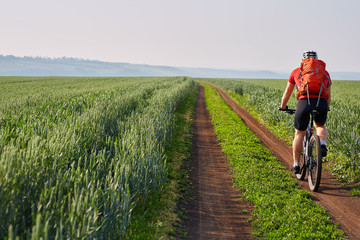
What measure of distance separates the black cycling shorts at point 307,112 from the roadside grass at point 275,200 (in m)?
1.52

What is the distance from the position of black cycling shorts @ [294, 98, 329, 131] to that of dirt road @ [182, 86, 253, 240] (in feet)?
7.03

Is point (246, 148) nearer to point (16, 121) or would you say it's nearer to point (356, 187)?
point (356, 187)

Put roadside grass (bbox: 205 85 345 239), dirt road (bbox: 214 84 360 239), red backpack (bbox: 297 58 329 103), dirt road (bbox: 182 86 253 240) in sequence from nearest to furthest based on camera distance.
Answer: roadside grass (bbox: 205 85 345 239)
dirt road (bbox: 182 86 253 240)
dirt road (bbox: 214 84 360 239)
red backpack (bbox: 297 58 329 103)

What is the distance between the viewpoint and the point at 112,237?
138 inches

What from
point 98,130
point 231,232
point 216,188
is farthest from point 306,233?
point 98,130

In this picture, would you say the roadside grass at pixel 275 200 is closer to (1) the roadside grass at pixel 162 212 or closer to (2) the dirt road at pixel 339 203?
(2) the dirt road at pixel 339 203

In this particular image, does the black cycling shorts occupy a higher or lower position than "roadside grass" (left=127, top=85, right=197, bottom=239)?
higher

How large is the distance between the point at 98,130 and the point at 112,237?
3.42m

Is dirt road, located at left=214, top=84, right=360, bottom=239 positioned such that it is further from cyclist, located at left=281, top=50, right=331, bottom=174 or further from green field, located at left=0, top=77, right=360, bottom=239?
cyclist, located at left=281, top=50, right=331, bottom=174

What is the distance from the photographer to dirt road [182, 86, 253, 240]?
15.0 ft

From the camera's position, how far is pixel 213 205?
554 cm

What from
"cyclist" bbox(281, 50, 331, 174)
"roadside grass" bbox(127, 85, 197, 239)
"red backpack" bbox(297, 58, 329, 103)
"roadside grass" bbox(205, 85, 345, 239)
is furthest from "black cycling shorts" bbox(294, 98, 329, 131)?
"roadside grass" bbox(127, 85, 197, 239)


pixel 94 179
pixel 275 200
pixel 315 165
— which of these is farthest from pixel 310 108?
pixel 94 179

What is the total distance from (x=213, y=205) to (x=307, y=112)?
9.32 feet
